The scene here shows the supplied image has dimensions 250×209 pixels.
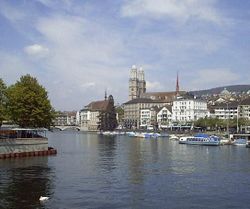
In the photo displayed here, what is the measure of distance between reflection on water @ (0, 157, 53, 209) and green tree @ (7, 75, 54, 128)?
15469 millimetres

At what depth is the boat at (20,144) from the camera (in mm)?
67938

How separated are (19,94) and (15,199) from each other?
1652 inches

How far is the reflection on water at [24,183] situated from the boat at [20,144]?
5326 millimetres

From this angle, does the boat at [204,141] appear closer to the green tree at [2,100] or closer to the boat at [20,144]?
the boat at [20,144]

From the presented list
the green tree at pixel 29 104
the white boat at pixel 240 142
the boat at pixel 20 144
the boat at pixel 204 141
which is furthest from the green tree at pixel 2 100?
the white boat at pixel 240 142

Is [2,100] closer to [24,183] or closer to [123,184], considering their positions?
[24,183]

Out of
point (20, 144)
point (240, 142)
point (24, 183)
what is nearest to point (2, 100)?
point (20, 144)

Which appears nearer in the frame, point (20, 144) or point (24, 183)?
point (24, 183)

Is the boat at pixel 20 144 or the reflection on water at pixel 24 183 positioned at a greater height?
the boat at pixel 20 144

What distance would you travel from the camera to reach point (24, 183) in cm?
4347

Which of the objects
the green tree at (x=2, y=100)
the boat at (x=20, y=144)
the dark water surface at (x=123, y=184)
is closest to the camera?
the dark water surface at (x=123, y=184)

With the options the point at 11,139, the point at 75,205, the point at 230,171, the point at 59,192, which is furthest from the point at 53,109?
the point at 75,205

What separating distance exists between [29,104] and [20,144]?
9093 mm

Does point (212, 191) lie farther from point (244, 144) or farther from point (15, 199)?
point (244, 144)
